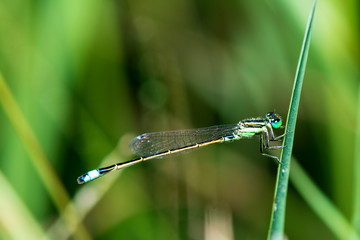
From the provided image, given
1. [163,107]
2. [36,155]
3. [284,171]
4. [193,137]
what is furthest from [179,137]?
[284,171]

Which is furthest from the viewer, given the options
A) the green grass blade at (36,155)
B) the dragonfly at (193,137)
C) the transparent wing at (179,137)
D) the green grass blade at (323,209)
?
the transparent wing at (179,137)

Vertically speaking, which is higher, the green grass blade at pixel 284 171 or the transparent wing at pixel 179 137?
the transparent wing at pixel 179 137

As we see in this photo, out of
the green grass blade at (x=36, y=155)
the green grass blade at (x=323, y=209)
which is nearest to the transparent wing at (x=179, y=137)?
the green grass blade at (x=36, y=155)

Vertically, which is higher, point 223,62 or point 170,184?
point 223,62

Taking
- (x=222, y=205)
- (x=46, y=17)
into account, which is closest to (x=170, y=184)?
(x=222, y=205)

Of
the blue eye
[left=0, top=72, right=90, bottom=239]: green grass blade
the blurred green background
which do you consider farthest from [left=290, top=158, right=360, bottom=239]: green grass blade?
[left=0, top=72, right=90, bottom=239]: green grass blade

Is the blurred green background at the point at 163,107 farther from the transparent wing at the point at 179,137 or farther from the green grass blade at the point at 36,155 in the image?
the transparent wing at the point at 179,137

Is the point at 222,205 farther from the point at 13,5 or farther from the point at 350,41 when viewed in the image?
the point at 13,5
